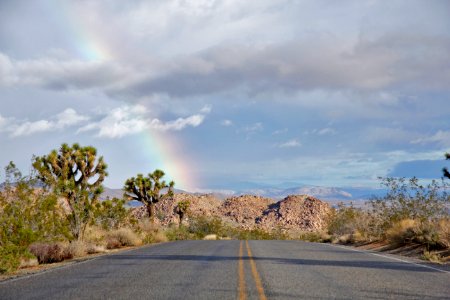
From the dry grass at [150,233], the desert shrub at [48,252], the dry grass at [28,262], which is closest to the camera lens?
the dry grass at [28,262]

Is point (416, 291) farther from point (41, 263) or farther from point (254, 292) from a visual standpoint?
point (41, 263)

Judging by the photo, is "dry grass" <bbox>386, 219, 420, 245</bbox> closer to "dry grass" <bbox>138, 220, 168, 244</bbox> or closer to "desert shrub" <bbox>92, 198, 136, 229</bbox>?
Result: "dry grass" <bbox>138, 220, 168, 244</bbox>

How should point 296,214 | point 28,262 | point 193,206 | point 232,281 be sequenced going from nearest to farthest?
point 232,281 → point 28,262 → point 296,214 → point 193,206

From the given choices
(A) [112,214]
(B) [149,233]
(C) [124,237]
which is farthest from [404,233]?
(B) [149,233]

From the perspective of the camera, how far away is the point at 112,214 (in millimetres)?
32438

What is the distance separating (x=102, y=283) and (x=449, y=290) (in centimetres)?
779

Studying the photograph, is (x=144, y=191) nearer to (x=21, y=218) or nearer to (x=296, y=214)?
(x=21, y=218)

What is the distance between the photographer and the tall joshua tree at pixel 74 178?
25936 millimetres

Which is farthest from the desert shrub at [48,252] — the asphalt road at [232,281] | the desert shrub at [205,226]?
the desert shrub at [205,226]

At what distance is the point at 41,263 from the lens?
18.5m

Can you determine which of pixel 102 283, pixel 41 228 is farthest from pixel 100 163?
pixel 102 283

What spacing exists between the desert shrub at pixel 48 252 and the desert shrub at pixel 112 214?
8075 mm

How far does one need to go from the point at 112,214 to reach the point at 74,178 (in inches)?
210

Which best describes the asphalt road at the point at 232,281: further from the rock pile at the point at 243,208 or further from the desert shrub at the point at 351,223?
the rock pile at the point at 243,208
